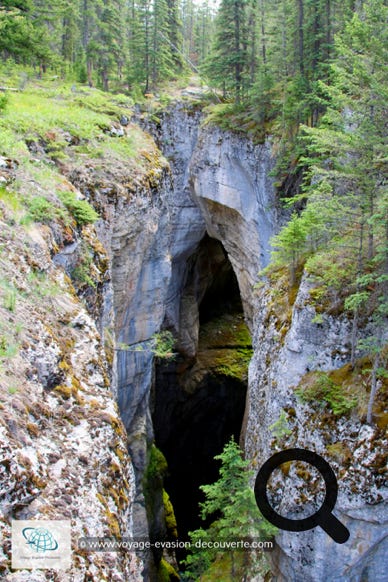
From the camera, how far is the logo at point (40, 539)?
11.7ft

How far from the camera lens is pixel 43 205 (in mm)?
7516

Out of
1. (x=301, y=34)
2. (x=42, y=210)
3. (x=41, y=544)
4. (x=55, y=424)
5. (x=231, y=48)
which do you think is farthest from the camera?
(x=231, y=48)

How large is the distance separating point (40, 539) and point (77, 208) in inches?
252

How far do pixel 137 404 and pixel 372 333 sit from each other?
9.51 metres

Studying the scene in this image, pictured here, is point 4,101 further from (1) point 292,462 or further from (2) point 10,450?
(1) point 292,462

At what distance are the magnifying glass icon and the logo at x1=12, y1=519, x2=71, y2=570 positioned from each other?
6264 millimetres

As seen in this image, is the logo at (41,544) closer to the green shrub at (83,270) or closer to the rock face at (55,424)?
the rock face at (55,424)

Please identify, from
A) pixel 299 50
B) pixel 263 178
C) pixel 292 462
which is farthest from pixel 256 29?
pixel 292 462

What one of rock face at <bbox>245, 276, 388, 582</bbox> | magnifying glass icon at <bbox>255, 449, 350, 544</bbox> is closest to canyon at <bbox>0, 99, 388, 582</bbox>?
rock face at <bbox>245, 276, 388, 582</bbox>

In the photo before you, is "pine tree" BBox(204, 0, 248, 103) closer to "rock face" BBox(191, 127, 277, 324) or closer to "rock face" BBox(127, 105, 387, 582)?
"rock face" BBox(191, 127, 277, 324)

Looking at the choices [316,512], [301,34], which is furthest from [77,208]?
[301,34]

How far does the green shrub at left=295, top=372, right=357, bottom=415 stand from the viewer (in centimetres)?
895

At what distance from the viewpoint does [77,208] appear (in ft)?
29.1

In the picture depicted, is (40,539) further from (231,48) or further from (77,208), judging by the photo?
(231,48)
